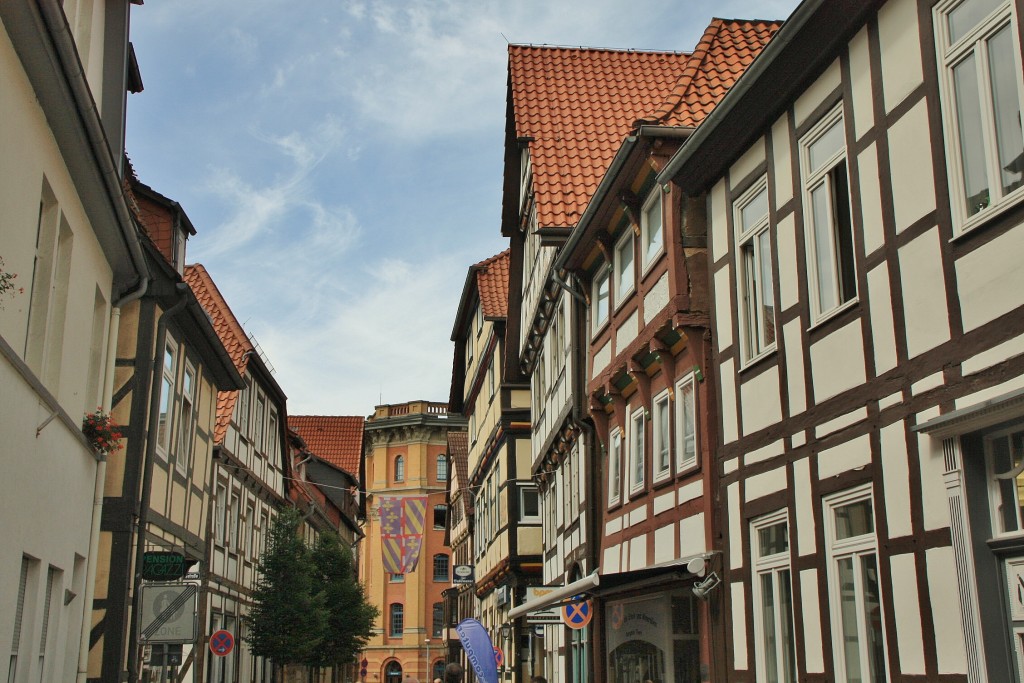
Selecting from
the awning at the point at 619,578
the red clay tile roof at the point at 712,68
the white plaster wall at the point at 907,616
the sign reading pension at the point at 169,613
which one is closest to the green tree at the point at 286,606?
the awning at the point at 619,578

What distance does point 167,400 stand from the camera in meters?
19.7

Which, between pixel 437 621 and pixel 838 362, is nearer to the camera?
pixel 838 362

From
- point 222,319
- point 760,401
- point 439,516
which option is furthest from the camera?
point 439,516

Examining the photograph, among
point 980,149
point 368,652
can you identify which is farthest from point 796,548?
point 368,652

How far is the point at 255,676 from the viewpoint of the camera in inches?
1275

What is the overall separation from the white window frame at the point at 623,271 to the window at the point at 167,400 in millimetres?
7197

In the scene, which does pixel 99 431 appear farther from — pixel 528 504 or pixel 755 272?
pixel 528 504

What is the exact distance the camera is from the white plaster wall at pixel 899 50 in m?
8.74

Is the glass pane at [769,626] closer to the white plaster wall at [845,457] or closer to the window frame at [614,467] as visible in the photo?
the white plaster wall at [845,457]

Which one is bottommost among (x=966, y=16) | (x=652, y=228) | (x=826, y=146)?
(x=966, y=16)

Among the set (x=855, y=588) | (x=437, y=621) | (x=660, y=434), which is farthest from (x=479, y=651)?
(x=437, y=621)

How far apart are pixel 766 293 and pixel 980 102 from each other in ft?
13.3

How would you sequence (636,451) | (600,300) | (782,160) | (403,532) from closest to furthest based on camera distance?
1. (782,160)
2. (636,451)
3. (600,300)
4. (403,532)

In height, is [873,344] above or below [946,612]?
above
